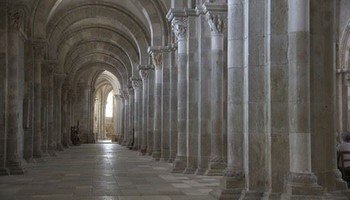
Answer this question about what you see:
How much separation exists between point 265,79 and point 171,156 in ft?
42.5

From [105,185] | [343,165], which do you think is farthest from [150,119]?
[343,165]

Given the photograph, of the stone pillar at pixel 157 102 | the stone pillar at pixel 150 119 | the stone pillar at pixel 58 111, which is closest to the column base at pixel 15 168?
the stone pillar at pixel 157 102

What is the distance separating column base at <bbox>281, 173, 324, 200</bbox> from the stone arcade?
0.7 inches

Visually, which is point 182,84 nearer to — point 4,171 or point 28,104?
point 28,104

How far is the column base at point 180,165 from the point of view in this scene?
60.1 feet

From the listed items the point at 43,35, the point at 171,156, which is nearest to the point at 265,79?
the point at 171,156

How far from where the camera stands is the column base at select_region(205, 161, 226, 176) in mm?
16422

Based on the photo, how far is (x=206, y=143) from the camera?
1709cm

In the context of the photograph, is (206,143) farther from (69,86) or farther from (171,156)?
(69,86)

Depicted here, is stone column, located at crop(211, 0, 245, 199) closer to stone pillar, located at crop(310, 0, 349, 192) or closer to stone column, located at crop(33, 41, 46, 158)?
stone pillar, located at crop(310, 0, 349, 192)

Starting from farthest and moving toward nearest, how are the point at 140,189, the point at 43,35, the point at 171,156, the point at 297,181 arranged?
1. the point at 43,35
2. the point at 171,156
3. the point at 140,189
4. the point at 297,181

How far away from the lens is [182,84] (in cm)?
1941

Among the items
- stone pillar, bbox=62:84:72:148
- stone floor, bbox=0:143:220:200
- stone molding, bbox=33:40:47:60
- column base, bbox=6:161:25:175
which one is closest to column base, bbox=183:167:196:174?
stone floor, bbox=0:143:220:200

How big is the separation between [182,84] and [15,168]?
251 inches
